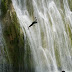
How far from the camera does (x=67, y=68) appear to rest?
25203 mm

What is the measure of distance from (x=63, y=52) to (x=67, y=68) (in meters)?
1.66

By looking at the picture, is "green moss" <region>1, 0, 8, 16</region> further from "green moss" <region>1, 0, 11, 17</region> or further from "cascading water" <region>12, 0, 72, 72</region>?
"cascading water" <region>12, 0, 72, 72</region>

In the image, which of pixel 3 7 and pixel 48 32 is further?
pixel 48 32

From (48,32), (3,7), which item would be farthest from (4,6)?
(48,32)

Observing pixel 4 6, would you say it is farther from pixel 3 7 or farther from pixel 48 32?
pixel 48 32

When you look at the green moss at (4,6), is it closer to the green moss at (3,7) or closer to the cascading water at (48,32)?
the green moss at (3,7)

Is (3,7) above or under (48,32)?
above

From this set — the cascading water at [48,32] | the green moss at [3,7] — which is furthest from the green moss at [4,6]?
the cascading water at [48,32]

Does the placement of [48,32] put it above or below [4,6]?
below

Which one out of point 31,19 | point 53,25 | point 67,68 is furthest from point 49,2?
point 67,68

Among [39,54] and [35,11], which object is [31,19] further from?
[39,54]

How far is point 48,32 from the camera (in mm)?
24547

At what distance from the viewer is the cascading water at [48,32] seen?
21594 millimetres

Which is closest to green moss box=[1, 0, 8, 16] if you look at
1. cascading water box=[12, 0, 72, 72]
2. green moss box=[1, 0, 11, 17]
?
green moss box=[1, 0, 11, 17]
